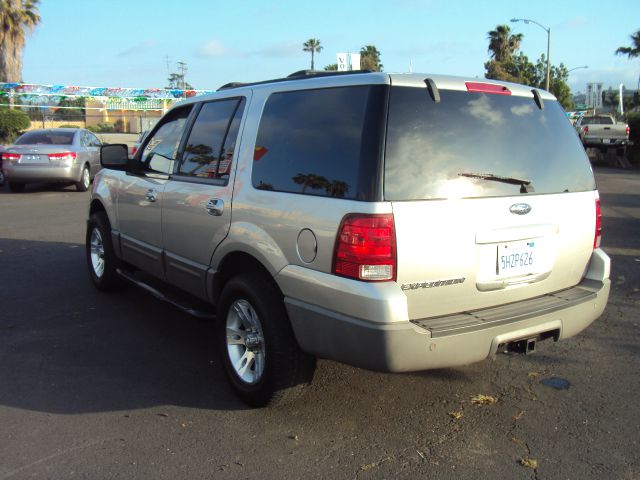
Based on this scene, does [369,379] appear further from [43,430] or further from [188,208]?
[43,430]

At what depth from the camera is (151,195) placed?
190 inches

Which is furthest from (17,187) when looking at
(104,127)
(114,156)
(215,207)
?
(104,127)

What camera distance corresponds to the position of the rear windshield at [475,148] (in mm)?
3096

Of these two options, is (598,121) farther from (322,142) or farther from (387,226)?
(387,226)

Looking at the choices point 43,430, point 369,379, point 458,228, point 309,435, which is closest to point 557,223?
point 458,228

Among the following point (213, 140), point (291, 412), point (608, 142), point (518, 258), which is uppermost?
point (608, 142)

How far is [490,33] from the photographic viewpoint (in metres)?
52.3

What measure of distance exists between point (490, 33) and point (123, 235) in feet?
173

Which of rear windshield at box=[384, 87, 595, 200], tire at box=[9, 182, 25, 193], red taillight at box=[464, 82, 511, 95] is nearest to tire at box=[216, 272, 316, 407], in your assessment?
rear windshield at box=[384, 87, 595, 200]

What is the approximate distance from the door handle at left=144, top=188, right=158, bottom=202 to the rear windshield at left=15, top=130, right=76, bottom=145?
10.6 metres

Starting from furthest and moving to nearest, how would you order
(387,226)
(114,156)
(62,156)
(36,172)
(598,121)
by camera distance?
(598,121) < (62,156) < (36,172) < (114,156) < (387,226)

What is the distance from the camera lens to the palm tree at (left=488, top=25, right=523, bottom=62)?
5138cm

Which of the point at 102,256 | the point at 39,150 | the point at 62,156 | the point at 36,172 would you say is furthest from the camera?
the point at 62,156

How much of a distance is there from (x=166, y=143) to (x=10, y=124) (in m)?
26.3
